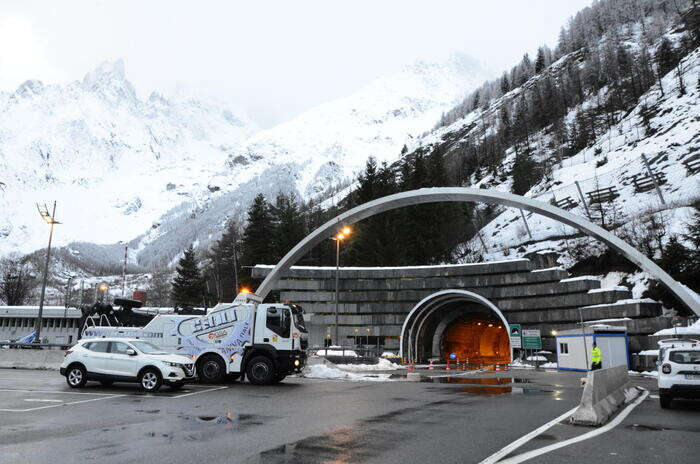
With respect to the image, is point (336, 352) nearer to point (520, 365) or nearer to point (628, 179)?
point (520, 365)

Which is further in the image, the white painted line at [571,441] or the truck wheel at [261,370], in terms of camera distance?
the truck wheel at [261,370]

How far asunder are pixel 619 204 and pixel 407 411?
46463 mm

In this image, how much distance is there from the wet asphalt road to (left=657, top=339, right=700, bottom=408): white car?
0.48 m

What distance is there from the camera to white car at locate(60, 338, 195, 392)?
1659 cm

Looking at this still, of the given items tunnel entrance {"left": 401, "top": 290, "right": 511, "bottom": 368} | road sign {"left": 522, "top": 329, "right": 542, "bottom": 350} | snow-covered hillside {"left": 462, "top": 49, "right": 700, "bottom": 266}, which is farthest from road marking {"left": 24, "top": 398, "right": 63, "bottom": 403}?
snow-covered hillside {"left": 462, "top": 49, "right": 700, "bottom": 266}

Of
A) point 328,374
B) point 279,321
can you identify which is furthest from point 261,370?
point 328,374

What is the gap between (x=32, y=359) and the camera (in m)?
27.4

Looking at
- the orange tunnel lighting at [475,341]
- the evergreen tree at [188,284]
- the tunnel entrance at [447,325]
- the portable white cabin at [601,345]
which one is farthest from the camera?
the evergreen tree at [188,284]

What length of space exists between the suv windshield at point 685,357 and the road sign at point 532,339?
29.2m

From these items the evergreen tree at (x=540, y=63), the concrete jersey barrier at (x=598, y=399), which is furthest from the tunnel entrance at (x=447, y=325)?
the evergreen tree at (x=540, y=63)

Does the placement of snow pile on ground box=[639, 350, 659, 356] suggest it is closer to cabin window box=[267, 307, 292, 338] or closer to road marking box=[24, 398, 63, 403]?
cabin window box=[267, 307, 292, 338]

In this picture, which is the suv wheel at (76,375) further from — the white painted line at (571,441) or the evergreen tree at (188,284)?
the evergreen tree at (188,284)

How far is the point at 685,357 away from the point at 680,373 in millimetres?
415

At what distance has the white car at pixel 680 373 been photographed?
513 inches
